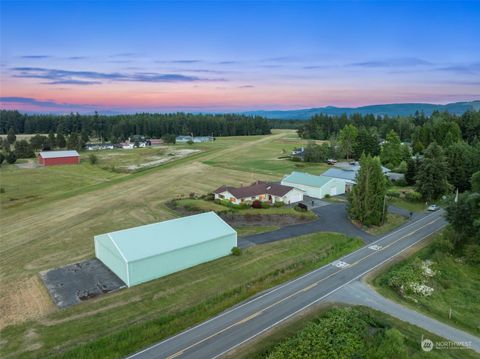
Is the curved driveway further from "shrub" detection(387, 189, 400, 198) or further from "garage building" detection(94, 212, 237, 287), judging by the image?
"shrub" detection(387, 189, 400, 198)

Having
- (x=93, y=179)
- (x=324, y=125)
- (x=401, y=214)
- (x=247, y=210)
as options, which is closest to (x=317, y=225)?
(x=247, y=210)

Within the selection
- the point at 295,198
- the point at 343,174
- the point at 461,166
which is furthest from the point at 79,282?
the point at 461,166

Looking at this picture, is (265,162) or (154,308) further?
(265,162)

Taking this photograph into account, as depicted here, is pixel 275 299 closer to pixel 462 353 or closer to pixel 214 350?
pixel 214 350

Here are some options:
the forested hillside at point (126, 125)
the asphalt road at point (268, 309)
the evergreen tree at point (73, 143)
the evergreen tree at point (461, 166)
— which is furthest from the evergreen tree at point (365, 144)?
the forested hillside at point (126, 125)

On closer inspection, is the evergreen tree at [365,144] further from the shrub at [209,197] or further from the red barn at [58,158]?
the red barn at [58,158]

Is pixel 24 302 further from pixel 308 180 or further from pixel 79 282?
pixel 308 180
